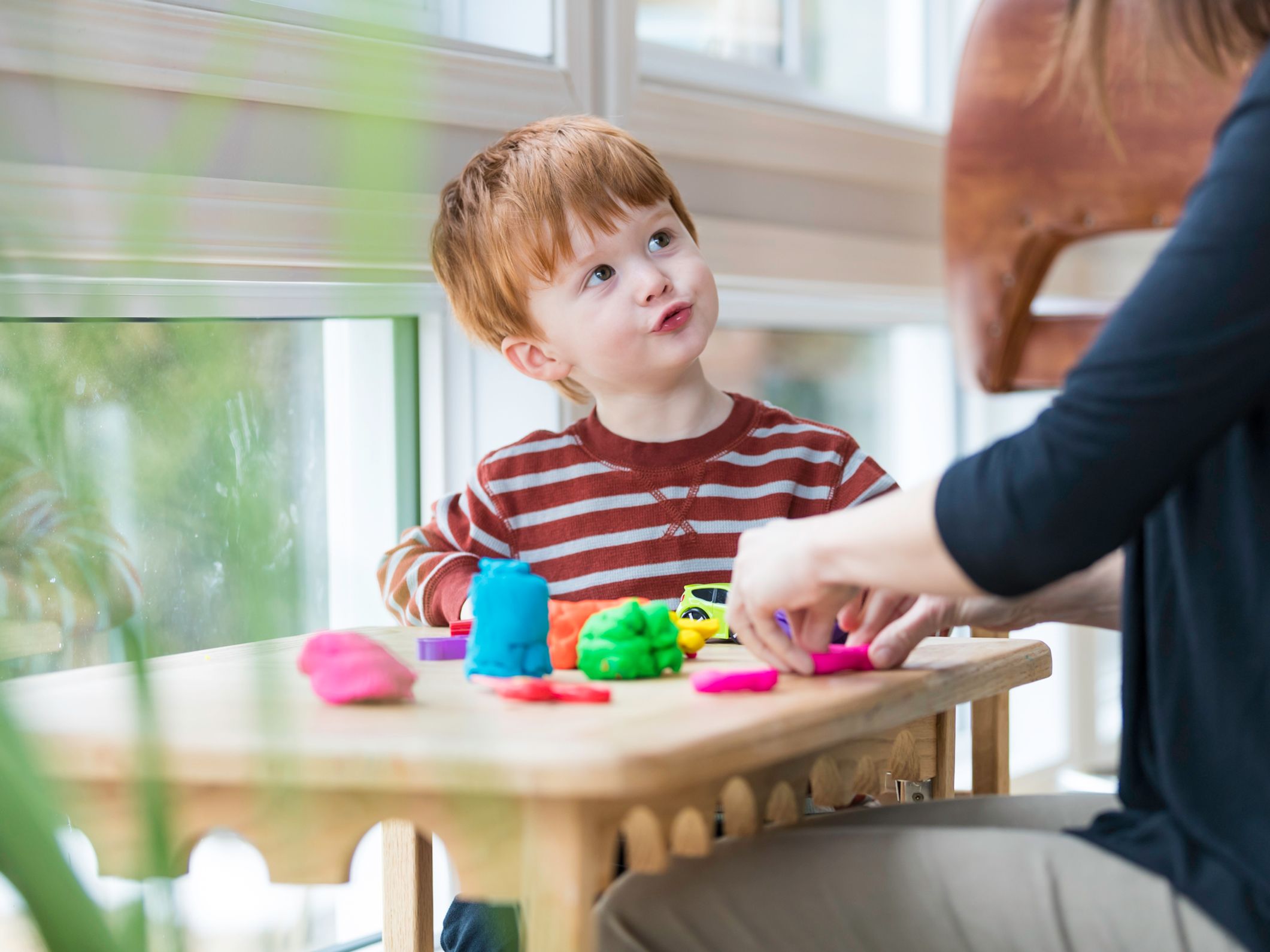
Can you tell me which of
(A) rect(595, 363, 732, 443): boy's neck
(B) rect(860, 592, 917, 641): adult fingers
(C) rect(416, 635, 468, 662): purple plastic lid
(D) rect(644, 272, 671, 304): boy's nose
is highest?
(D) rect(644, 272, 671, 304): boy's nose

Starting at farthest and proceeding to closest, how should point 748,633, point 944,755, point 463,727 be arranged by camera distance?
point 944,755 < point 748,633 < point 463,727

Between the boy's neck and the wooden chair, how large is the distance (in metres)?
0.25

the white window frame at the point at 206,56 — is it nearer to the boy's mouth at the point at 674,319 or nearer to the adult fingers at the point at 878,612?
the boy's mouth at the point at 674,319

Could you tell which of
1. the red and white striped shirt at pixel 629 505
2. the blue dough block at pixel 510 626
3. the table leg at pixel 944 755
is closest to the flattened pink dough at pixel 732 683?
the blue dough block at pixel 510 626

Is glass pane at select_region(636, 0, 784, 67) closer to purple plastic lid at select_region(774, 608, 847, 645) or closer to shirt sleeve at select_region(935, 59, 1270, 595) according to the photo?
purple plastic lid at select_region(774, 608, 847, 645)

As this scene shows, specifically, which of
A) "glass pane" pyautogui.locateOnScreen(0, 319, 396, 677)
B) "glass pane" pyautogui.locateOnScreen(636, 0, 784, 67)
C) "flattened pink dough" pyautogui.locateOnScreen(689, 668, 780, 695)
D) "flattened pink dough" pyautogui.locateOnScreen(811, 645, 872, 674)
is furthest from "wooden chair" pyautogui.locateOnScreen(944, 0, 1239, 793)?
"glass pane" pyautogui.locateOnScreen(636, 0, 784, 67)

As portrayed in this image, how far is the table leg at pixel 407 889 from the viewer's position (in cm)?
113

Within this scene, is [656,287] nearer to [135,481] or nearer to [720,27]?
[135,481]

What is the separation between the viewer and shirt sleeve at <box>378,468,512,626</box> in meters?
1.17

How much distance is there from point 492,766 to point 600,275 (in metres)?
0.73

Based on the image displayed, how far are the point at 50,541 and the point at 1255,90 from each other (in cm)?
53

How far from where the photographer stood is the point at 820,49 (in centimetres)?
232

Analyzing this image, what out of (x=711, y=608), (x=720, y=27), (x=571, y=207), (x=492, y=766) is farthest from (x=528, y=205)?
(x=720, y=27)

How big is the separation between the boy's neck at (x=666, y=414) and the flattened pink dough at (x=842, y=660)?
445 millimetres
